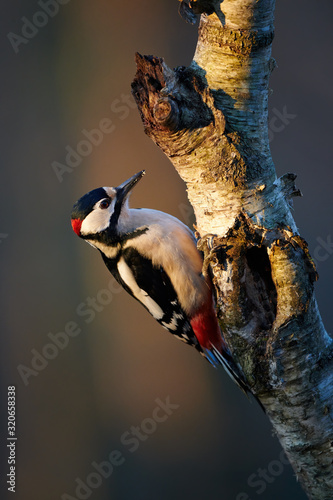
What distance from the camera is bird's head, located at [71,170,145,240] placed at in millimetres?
1509

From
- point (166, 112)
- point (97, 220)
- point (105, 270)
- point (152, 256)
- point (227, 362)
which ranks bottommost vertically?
point (227, 362)

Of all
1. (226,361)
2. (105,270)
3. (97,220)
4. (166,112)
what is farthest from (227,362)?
(105,270)

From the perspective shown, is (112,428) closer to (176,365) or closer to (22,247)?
(176,365)

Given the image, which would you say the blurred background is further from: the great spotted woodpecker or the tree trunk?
the tree trunk

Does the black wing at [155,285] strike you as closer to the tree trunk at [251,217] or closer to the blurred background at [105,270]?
the tree trunk at [251,217]

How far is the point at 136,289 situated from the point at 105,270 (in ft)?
2.87

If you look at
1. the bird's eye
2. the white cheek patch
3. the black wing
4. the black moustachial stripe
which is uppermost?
the black moustachial stripe

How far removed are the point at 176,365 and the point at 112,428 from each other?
1.57 ft

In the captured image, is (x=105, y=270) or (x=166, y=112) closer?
(x=166, y=112)

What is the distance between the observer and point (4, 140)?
242cm

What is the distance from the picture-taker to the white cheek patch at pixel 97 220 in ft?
4.99

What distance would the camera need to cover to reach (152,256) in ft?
5.21

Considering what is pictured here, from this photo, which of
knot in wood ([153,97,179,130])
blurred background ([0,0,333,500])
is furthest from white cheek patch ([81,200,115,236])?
blurred background ([0,0,333,500])

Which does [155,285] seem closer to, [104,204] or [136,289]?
[136,289]
